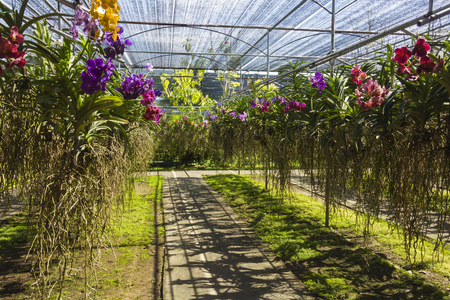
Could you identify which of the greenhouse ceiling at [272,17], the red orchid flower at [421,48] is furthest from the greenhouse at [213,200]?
the greenhouse ceiling at [272,17]

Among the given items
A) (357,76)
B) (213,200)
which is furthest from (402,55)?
(213,200)

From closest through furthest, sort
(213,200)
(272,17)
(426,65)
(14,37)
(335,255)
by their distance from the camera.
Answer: (14,37) < (426,65) < (335,255) < (213,200) < (272,17)

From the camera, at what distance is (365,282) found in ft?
7.69

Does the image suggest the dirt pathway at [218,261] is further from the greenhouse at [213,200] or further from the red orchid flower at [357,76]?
the red orchid flower at [357,76]

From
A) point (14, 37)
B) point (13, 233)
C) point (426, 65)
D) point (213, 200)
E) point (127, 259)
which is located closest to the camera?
point (14, 37)

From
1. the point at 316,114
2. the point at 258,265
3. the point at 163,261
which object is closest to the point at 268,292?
the point at 258,265

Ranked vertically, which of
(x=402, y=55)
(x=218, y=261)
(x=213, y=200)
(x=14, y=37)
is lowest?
(x=218, y=261)

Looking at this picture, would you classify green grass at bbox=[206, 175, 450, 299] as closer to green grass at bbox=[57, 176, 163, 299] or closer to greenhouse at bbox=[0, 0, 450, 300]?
greenhouse at bbox=[0, 0, 450, 300]

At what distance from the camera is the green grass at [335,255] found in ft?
7.33

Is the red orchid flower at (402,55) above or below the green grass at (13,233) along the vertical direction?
above

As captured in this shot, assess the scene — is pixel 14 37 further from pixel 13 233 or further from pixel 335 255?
pixel 335 255

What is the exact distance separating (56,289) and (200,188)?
4.05m

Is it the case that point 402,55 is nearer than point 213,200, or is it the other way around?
point 402,55

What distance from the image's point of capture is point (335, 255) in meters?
2.83
